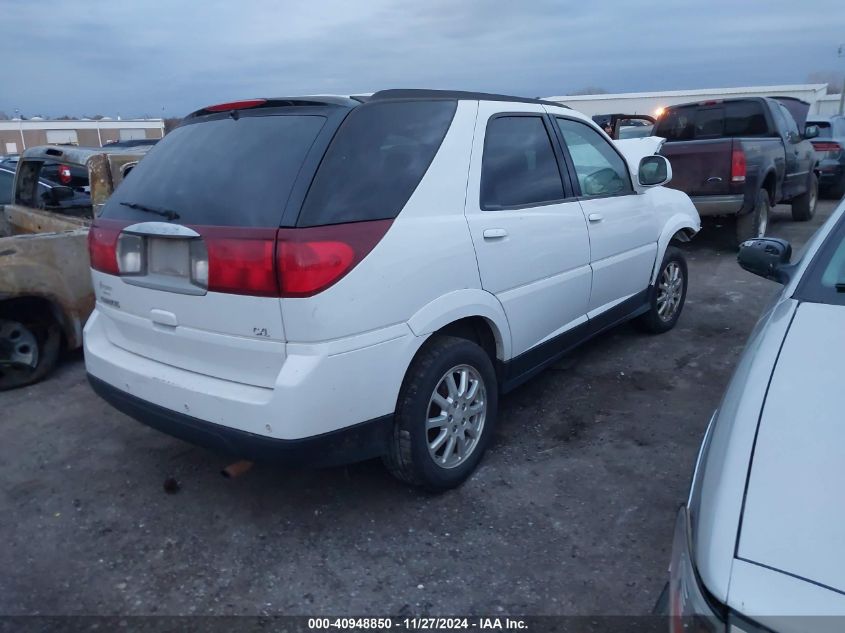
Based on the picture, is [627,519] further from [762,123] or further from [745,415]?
[762,123]

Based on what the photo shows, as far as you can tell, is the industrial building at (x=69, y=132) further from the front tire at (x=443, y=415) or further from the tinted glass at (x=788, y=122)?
the front tire at (x=443, y=415)

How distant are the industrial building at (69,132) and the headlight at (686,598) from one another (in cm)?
6354

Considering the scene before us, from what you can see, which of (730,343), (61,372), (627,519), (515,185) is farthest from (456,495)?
(61,372)

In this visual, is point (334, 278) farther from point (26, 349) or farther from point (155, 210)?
point (26, 349)

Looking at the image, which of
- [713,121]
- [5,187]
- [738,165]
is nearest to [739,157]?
[738,165]

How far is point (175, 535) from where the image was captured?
3.09m

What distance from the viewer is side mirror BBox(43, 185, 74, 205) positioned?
6.08 meters

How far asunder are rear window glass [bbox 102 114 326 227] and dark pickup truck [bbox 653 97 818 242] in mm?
6730

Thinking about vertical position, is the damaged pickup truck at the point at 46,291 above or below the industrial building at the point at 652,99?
below

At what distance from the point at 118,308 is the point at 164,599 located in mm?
1365

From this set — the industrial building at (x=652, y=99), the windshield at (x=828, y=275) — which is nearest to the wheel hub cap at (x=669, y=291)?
the windshield at (x=828, y=275)

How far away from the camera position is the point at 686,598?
1.58 m

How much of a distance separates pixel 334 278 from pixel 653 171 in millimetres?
3106

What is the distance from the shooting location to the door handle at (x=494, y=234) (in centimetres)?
329
